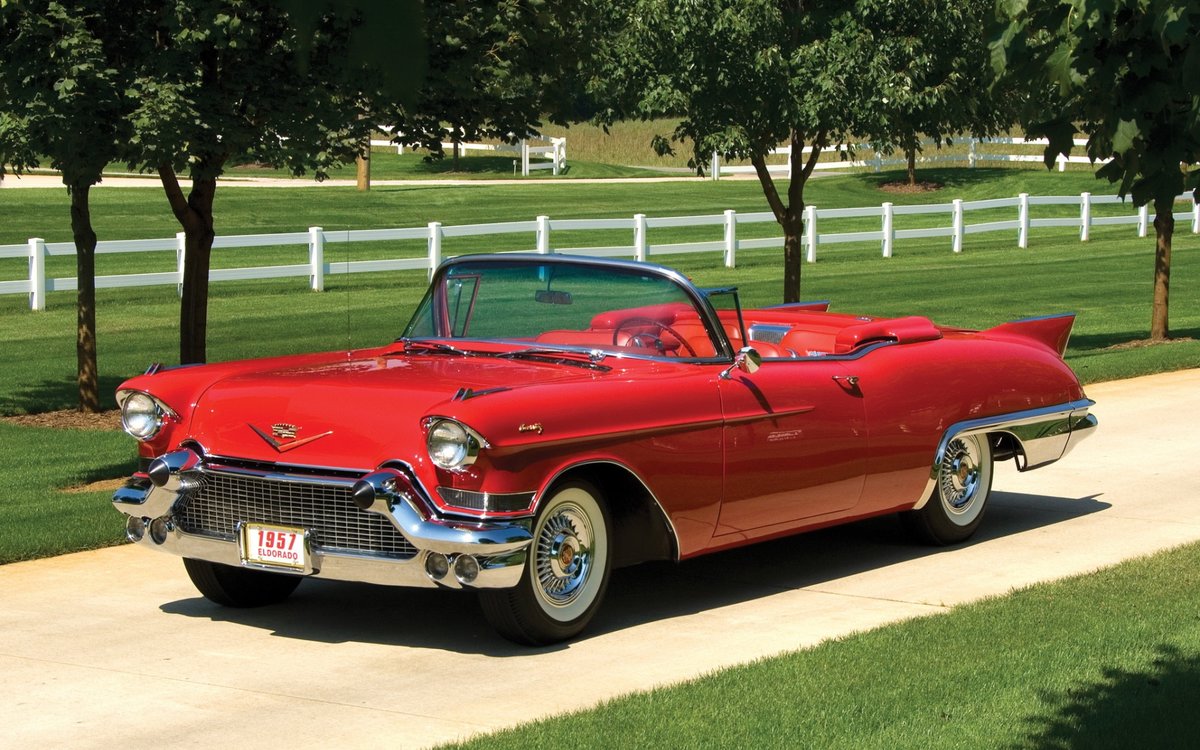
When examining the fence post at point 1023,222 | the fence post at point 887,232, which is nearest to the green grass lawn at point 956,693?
the fence post at point 887,232

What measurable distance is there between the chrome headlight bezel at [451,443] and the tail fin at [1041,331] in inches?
160

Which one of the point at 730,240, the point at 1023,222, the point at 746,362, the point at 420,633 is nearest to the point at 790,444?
the point at 746,362

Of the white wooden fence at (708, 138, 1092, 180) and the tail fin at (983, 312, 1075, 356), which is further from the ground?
the white wooden fence at (708, 138, 1092, 180)

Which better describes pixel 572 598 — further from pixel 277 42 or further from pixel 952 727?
pixel 277 42

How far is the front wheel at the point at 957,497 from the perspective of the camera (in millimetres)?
8672

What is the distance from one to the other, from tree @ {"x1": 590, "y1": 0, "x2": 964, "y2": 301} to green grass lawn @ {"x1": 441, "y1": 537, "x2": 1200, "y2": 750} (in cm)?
950

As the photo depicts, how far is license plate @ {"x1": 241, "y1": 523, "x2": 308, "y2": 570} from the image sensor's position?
6.58 m

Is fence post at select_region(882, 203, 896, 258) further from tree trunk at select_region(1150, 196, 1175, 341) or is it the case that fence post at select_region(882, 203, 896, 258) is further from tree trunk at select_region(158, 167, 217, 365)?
tree trunk at select_region(158, 167, 217, 365)

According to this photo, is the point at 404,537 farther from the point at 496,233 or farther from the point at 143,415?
the point at 496,233

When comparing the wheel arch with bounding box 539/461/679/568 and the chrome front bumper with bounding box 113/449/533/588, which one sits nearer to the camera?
the chrome front bumper with bounding box 113/449/533/588

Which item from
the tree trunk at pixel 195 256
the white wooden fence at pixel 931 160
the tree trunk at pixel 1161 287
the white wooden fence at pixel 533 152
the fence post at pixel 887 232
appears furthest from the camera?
the white wooden fence at pixel 931 160

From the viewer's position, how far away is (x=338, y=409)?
6.63 metres

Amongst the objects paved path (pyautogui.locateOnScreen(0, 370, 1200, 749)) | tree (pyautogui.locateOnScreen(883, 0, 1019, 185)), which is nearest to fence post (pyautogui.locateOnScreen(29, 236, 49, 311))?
tree (pyautogui.locateOnScreen(883, 0, 1019, 185))

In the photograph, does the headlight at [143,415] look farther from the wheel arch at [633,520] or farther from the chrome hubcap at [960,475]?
the chrome hubcap at [960,475]
